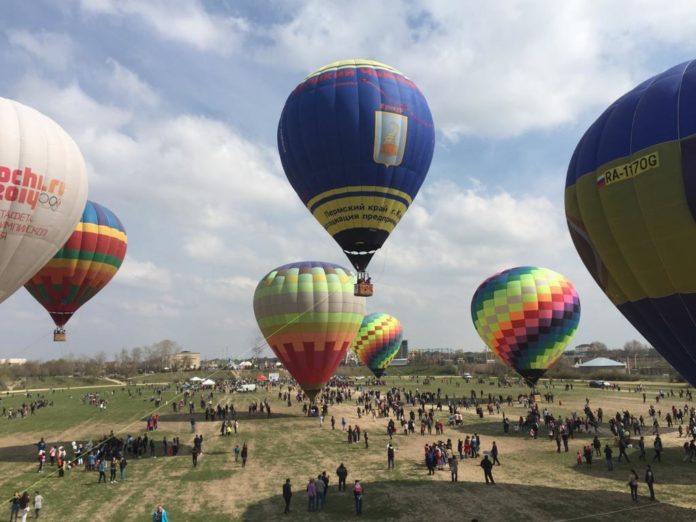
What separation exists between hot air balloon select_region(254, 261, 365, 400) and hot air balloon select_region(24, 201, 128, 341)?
361 inches

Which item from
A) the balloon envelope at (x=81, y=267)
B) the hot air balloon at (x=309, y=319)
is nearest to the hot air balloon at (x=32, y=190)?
the balloon envelope at (x=81, y=267)

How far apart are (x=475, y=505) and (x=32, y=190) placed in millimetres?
15793

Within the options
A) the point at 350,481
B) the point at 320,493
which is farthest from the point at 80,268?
the point at 320,493

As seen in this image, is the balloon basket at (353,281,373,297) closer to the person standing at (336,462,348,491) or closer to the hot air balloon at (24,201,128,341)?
the person standing at (336,462,348,491)

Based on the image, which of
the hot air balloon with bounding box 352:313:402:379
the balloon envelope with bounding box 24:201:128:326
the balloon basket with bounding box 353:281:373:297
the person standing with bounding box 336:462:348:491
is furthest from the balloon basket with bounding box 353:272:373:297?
the hot air balloon with bounding box 352:313:402:379

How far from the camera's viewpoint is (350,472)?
59.4 feet

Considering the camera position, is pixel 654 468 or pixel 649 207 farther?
pixel 654 468

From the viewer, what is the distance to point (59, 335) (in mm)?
28266

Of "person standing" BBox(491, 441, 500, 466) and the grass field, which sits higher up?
"person standing" BBox(491, 441, 500, 466)

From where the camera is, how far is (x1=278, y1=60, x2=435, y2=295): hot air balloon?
19344mm

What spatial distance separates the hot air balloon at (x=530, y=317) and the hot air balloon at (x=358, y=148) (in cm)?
1649

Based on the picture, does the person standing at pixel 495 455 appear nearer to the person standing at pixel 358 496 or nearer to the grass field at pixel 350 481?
the grass field at pixel 350 481

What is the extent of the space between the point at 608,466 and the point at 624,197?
9916mm

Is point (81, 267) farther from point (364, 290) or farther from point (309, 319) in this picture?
point (364, 290)
